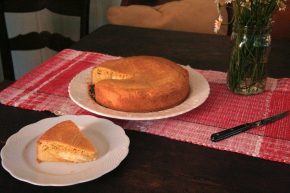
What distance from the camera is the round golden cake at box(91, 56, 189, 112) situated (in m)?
0.97

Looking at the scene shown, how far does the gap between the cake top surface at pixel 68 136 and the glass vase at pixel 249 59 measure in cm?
49

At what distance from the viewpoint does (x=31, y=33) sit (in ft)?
6.00

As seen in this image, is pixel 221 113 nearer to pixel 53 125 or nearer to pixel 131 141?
pixel 131 141

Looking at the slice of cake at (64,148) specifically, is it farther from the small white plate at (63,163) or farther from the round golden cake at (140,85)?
the round golden cake at (140,85)

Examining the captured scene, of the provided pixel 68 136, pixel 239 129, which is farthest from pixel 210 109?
pixel 68 136

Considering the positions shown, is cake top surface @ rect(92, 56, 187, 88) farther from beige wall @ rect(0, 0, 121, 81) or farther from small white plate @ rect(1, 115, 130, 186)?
beige wall @ rect(0, 0, 121, 81)

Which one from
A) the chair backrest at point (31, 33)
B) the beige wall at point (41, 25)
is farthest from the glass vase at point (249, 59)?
the beige wall at point (41, 25)

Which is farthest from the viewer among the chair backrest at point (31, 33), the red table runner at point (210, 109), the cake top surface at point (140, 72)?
the chair backrest at point (31, 33)

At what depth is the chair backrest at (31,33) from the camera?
1766 millimetres

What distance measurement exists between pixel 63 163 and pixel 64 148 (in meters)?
0.04

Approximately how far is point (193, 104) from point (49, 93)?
16.7 inches

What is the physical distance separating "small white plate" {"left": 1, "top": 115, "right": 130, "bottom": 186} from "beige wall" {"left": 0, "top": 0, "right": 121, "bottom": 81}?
1.69 metres

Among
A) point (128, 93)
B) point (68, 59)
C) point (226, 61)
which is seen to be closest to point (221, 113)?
point (128, 93)

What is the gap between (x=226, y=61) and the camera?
1367 millimetres
